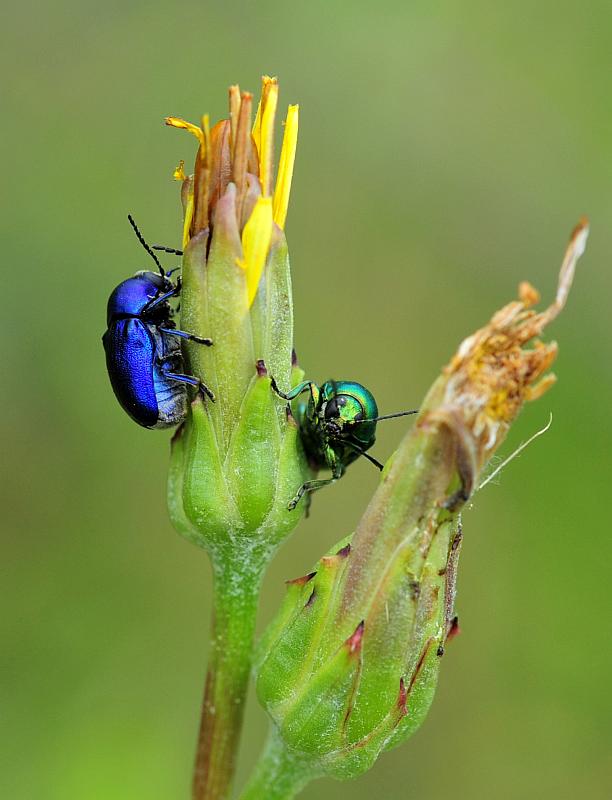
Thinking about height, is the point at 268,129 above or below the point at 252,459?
above

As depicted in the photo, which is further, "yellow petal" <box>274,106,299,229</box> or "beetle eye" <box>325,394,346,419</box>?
"beetle eye" <box>325,394,346,419</box>

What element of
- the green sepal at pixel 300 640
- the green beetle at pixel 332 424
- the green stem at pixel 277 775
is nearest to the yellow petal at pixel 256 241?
the green beetle at pixel 332 424

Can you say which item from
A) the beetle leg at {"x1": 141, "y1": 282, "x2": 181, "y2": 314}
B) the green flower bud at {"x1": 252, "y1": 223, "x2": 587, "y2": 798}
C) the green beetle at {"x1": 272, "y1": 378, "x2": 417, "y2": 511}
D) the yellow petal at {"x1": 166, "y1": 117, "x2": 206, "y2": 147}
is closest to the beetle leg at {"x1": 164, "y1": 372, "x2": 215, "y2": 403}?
the green beetle at {"x1": 272, "y1": 378, "x2": 417, "y2": 511}

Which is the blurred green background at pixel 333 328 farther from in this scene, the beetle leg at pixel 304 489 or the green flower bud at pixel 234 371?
the beetle leg at pixel 304 489

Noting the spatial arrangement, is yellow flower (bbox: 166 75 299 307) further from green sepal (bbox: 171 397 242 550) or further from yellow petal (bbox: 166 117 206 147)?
green sepal (bbox: 171 397 242 550)

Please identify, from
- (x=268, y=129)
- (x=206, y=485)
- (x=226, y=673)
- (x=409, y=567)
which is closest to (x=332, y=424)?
(x=206, y=485)

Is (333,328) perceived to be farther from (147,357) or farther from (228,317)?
(228,317)
